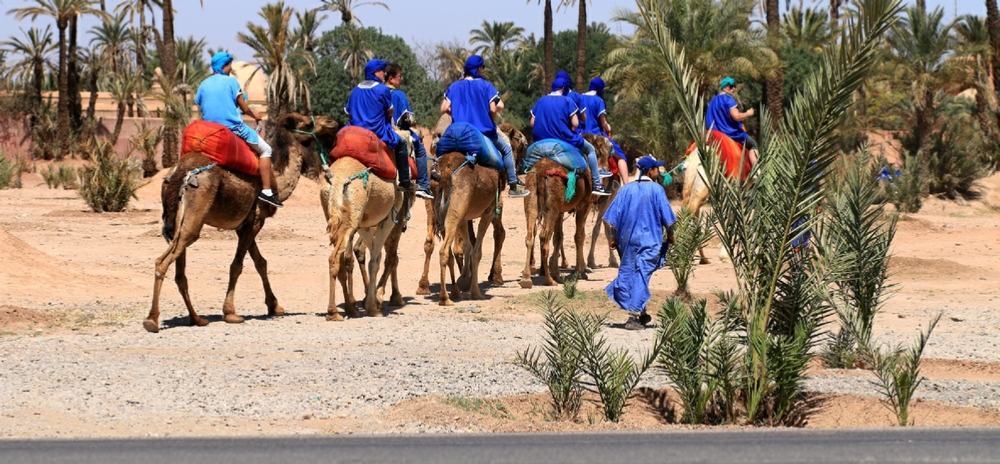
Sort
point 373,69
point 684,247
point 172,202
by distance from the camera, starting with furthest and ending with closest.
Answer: point 684,247, point 373,69, point 172,202

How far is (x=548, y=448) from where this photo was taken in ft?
22.1

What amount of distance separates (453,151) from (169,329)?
4117 millimetres

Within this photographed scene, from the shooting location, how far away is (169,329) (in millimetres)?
12047

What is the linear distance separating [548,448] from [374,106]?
7099 mm

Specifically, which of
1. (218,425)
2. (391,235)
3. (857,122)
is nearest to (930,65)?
(857,122)

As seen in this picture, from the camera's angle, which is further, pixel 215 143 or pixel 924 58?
pixel 924 58

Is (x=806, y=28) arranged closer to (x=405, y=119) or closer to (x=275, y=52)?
(x=275, y=52)

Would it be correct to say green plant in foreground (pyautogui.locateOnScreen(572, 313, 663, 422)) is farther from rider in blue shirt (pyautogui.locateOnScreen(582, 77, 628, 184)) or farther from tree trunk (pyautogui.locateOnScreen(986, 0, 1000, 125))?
tree trunk (pyautogui.locateOnScreen(986, 0, 1000, 125))

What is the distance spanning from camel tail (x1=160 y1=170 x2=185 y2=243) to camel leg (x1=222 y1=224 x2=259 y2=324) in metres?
0.78

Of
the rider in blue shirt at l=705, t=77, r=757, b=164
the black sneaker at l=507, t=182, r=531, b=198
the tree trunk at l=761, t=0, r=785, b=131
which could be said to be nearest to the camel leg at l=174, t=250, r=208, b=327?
the black sneaker at l=507, t=182, r=531, b=198

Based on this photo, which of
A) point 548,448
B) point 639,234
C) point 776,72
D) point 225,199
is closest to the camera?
point 548,448

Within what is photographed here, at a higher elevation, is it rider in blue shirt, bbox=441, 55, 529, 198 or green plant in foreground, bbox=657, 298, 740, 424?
rider in blue shirt, bbox=441, 55, 529, 198

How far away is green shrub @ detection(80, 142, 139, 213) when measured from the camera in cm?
2734

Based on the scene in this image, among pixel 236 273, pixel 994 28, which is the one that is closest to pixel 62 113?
pixel 994 28
